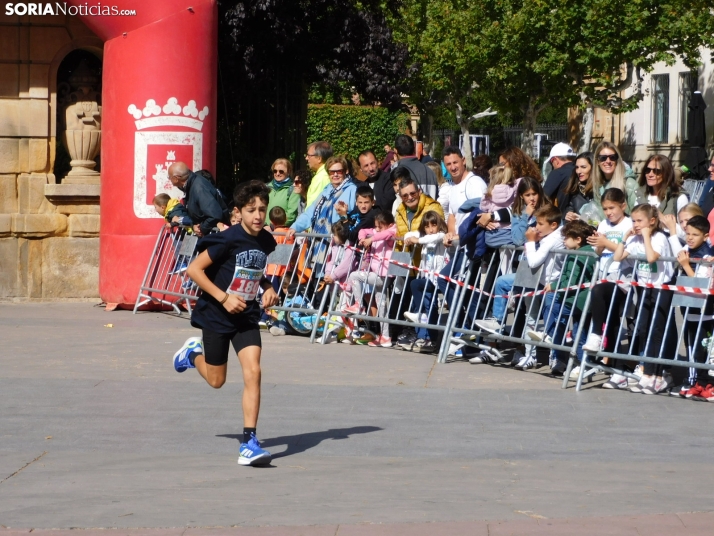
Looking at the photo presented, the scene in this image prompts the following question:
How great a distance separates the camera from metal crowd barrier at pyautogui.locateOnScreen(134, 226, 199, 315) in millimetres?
13508

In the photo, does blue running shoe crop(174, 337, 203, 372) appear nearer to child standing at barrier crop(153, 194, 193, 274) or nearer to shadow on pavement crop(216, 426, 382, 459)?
shadow on pavement crop(216, 426, 382, 459)

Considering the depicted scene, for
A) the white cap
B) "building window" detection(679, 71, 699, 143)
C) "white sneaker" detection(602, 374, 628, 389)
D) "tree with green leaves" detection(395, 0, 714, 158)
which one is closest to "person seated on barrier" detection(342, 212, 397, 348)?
the white cap

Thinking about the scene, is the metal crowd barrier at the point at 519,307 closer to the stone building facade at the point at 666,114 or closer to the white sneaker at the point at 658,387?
the white sneaker at the point at 658,387

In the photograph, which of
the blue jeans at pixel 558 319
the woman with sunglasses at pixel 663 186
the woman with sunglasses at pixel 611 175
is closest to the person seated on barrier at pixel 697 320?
the woman with sunglasses at pixel 663 186

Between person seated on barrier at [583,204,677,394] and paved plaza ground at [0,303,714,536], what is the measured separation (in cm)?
30

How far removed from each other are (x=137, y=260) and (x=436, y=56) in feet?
106

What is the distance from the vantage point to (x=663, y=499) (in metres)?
5.95

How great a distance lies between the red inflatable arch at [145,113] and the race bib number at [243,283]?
6877mm

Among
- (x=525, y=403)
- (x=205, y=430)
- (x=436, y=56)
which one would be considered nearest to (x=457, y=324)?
(x=525, y=403)

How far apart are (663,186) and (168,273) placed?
591 centimetres

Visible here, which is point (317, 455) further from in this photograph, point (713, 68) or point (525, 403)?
point (713, 68)

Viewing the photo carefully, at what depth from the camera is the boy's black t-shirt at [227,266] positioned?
7012mm

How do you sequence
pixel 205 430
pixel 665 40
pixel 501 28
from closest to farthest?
pixel 205 430, pixel 665 40, pixel 501 28

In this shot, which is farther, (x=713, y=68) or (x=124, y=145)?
(x=713, y=68)
